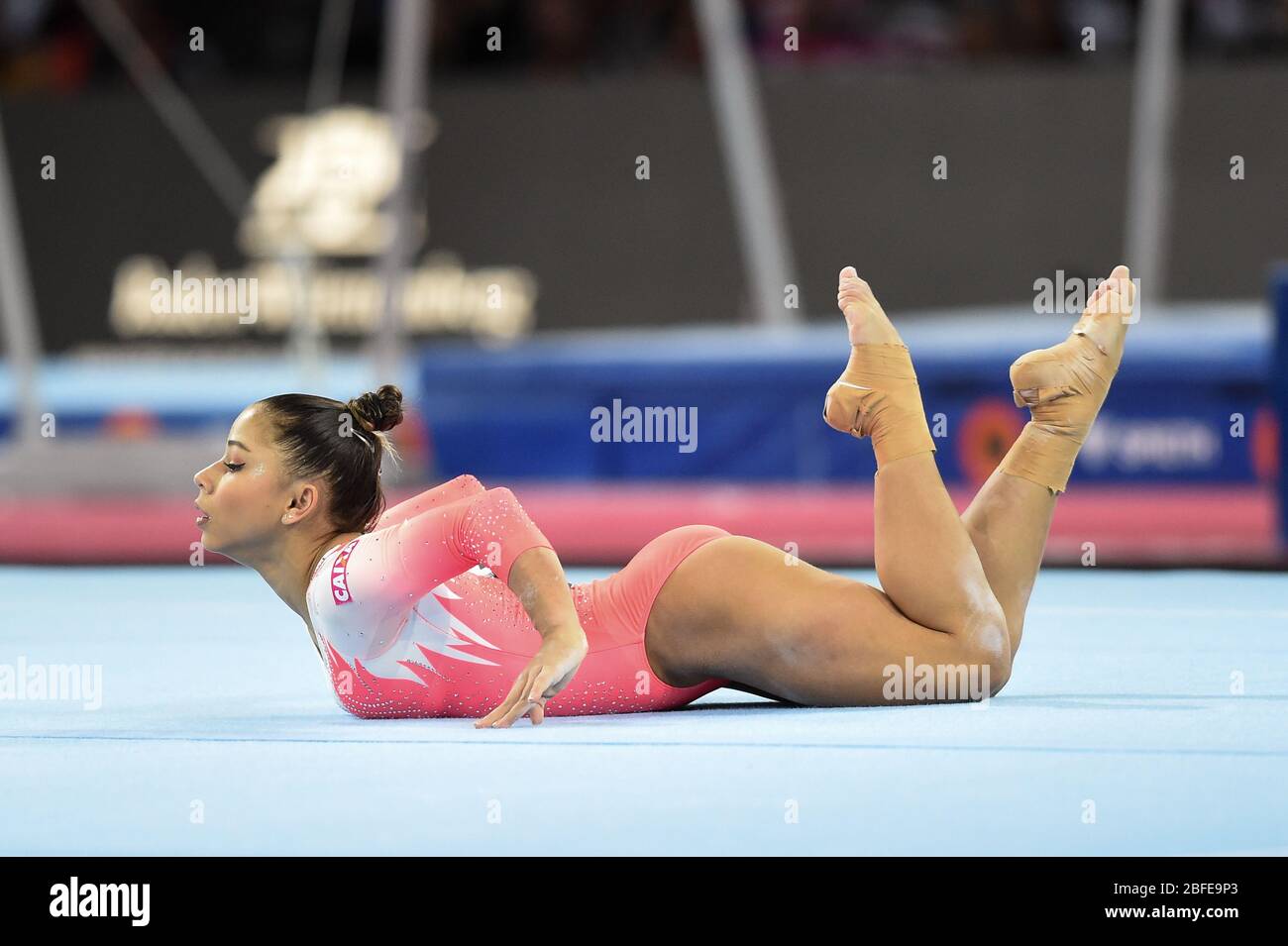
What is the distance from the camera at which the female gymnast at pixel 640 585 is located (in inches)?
112

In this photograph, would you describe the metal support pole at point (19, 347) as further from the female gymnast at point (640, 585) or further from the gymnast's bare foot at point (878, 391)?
the gymnast's bare foot at point (878, 391)

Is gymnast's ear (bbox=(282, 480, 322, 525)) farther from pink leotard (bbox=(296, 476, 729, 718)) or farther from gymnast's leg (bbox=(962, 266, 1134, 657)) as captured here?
gymnast's leg (bbox=(962, 266, 1134, 657))

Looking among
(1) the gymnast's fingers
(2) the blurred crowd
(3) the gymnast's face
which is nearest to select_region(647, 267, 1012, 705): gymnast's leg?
(1) the gymnast's fingers

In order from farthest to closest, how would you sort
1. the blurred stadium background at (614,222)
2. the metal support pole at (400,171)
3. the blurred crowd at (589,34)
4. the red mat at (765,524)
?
the blurred crowd at (589,34) < the blurred stadium background at (614,222) < the metal support pole at (400,171) < the red mat at (765,524)

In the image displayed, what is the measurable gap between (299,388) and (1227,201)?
560 centimetres

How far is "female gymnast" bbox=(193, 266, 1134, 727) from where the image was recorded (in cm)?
286

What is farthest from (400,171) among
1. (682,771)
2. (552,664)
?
(682,771)

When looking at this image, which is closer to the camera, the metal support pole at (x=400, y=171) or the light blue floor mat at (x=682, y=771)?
the light blue floor mat at (x=682, y=771)

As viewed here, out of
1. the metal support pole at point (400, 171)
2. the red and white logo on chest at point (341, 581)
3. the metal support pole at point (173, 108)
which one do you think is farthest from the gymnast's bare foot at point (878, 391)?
the metal support pole at point (173, 108)

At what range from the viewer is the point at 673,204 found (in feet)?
36.3

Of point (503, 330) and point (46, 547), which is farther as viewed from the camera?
point (503, 330)

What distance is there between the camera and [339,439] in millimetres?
2926
